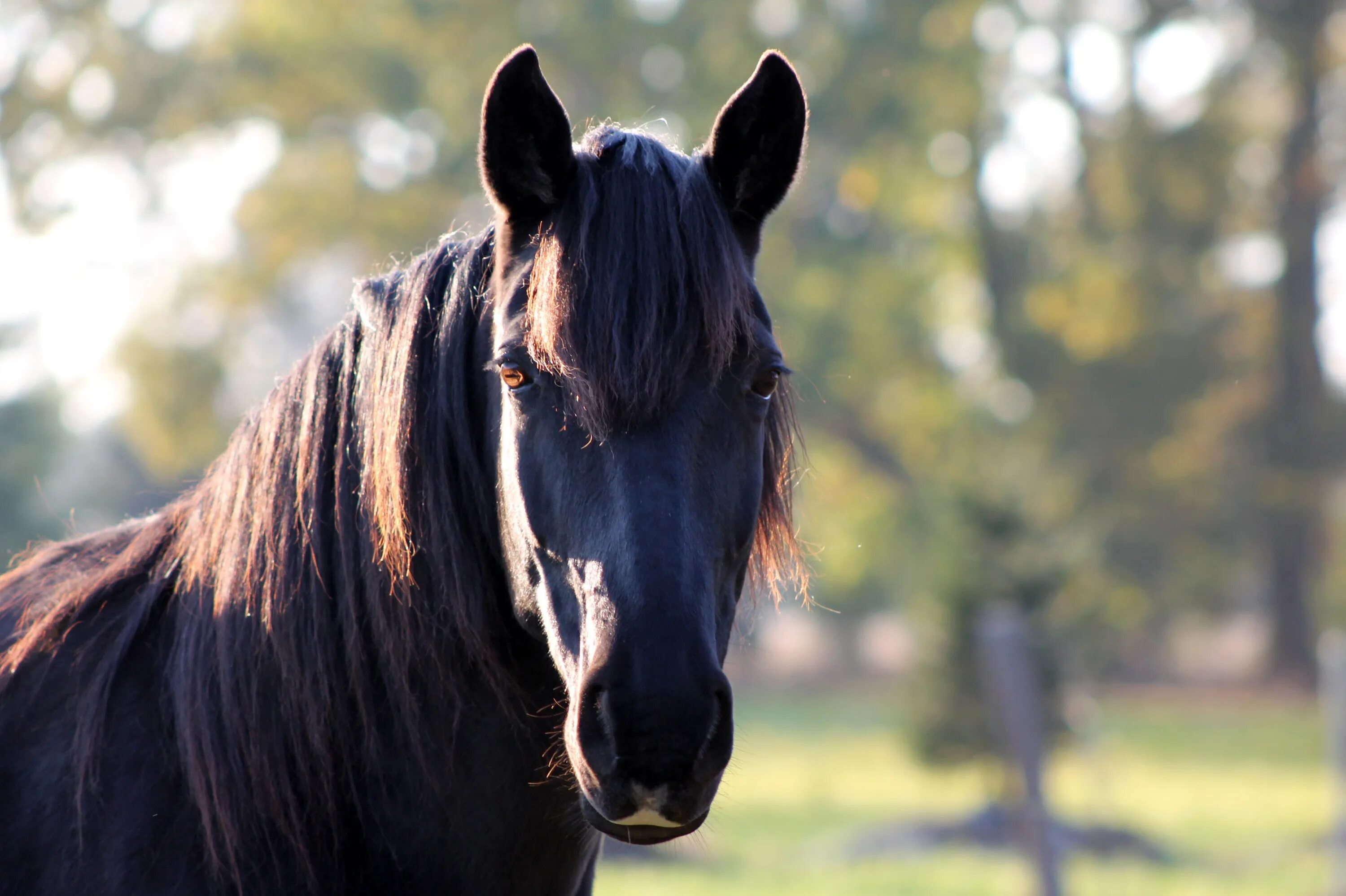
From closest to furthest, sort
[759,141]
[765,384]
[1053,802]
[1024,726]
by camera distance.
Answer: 1. [765,384]
2. [759,141]
3. [1024,726]
4. [1053,802]

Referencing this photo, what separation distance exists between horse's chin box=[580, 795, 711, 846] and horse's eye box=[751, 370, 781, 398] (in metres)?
0.69

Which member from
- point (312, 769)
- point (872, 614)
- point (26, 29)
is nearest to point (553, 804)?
point (312, 769)

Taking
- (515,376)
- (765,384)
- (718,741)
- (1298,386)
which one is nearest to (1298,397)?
(1298,386)

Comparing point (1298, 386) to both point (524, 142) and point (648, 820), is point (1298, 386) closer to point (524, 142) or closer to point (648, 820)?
point (524, 142)

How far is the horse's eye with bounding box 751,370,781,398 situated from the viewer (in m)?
2.03

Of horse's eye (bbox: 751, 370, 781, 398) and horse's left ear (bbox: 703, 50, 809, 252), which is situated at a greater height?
horse's left ear (bbox: 703, 50, 809, 252)

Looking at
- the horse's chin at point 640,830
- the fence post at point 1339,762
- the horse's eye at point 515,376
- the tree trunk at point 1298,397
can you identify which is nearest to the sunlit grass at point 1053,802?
the horse's chin at point 640,830

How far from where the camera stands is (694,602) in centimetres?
175

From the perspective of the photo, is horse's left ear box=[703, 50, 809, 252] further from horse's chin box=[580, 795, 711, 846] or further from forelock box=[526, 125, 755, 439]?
horse's chin box=[580, 795, 711, 846]

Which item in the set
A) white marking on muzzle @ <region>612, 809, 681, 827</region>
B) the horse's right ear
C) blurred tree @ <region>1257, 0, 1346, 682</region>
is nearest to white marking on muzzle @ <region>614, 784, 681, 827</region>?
white marking on muzzle @ <region>612, 809, 681, 827</region>

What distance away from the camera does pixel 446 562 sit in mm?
2072

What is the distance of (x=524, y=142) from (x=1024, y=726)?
15.0 ft

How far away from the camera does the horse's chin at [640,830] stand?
66.9 inches

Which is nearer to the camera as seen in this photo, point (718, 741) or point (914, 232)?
point (718, 741)
